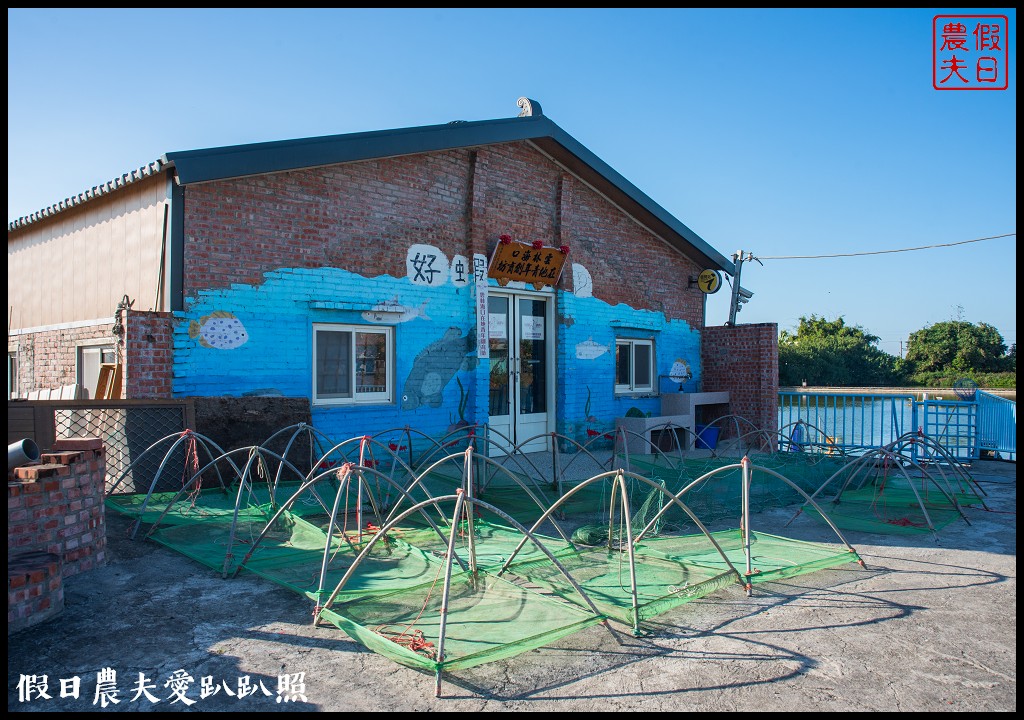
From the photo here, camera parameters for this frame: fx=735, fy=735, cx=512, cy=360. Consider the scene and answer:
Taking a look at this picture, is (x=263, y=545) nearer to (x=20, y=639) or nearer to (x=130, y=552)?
(x=130, y=552)

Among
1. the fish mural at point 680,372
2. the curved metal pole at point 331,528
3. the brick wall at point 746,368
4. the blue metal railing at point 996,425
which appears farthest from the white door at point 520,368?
the blue metal railing at point 996,425

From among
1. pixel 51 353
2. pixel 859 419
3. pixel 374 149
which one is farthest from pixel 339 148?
pixel 859 419

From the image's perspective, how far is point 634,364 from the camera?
13875mm

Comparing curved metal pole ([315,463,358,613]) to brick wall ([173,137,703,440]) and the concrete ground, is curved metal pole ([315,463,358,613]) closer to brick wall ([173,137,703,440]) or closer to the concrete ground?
the concrete ground

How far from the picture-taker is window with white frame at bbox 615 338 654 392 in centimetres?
1361

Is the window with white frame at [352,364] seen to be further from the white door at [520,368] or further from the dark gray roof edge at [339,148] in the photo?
the dark gray roof edge at [339,148]

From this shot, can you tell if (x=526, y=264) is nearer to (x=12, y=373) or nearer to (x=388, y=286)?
(x=388, y=286)

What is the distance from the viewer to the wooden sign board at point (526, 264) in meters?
11.4

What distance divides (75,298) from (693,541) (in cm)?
930

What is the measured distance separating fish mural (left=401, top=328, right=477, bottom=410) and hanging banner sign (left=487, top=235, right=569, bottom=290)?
111cm

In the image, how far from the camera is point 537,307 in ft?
40.2

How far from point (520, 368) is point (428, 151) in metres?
3.69

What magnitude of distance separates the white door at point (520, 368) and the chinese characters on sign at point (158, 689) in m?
7.80

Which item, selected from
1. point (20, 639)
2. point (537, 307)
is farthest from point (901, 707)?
point (537, 307)
